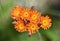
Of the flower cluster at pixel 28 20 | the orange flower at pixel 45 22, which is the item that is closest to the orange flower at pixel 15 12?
the flower cluster at pixel 28 20

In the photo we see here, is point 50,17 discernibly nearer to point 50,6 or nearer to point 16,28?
point 50,6

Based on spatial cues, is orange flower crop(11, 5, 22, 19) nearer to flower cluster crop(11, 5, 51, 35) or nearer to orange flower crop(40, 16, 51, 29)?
flower cluster crop(11, 5, 51, 35)

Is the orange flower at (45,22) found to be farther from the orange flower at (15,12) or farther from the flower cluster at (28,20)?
the orange flower at (15,12)

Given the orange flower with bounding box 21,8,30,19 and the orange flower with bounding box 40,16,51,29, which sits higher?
the orange flower with bounding box 21,8,30,19

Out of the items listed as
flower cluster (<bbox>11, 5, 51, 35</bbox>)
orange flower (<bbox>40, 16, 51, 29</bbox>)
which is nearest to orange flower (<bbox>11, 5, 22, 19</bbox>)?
flower cluster (<bbox>11, 5, 51, 35</bbox>)

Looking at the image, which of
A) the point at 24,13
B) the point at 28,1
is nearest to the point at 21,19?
the point at 24,13
